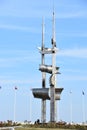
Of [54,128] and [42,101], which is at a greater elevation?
[42,101]

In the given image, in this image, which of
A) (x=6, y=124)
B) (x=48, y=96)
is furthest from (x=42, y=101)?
(x=6, y=124)

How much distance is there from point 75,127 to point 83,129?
1.77 m

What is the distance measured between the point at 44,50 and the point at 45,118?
12383mm

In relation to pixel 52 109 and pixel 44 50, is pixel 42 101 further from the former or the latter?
pixel 44 50

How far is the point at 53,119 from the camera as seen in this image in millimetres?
72125

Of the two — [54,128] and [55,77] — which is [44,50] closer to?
[55,77]

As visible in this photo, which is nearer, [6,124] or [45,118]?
[6,124]

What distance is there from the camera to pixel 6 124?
47750mm

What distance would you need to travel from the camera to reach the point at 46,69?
73.8 m

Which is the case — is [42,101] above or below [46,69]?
below

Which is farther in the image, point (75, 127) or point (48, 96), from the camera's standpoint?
point (48, 96)

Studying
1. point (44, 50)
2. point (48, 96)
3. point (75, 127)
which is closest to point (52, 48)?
point (44, 50)

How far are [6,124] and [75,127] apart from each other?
801 cm

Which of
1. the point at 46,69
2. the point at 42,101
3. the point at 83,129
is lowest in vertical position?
the point at 83,129
